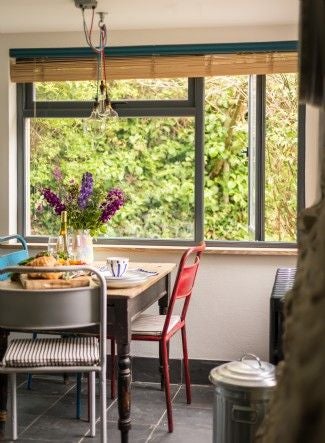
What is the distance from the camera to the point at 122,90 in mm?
4434

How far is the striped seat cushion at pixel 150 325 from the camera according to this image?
3.44 meters

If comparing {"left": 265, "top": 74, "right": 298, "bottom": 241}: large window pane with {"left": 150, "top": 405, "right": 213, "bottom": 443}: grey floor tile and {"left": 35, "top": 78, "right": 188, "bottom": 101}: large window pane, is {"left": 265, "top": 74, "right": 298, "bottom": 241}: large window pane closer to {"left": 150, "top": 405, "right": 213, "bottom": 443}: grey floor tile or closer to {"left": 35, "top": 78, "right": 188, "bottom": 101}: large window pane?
{"left": 35, "top": 78, "right": 188, "bottom": 101}: large window pane

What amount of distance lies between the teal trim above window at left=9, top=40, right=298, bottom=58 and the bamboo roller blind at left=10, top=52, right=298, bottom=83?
0.08 ft

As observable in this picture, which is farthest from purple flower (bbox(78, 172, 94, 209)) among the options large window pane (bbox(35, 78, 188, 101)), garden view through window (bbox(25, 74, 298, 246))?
large window pane (bbox(35, 78, 188, 101))

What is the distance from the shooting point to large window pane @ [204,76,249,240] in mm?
4332

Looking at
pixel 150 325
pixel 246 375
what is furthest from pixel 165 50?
pixel 246 375

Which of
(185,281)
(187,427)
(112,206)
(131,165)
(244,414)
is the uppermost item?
(131,165)

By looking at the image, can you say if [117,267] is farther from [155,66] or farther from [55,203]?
[155,66]

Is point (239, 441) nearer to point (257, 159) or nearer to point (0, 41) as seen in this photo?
point (257, 159)

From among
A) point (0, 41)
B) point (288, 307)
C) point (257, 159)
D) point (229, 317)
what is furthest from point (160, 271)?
point (288, 307)

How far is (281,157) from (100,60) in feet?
3.95

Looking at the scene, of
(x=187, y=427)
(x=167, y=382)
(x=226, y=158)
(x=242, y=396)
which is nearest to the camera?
(x=242, y=396)

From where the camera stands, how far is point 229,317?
4.26m

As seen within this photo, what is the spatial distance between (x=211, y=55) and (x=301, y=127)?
66 centimetres
